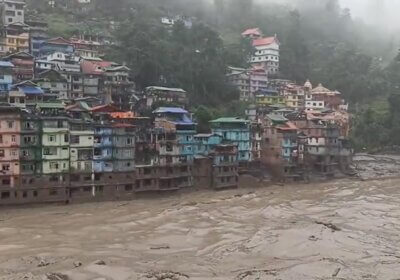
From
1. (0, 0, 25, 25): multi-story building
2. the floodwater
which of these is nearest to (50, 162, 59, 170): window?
the floodwater

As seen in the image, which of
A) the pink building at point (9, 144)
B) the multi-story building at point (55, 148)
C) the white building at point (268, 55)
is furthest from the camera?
the white building at point (268, 55)

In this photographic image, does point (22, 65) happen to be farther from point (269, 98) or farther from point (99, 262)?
→ point (99, 262)

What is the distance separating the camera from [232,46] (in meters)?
74.6

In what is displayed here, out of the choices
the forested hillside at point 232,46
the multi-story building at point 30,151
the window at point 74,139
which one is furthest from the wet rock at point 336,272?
the forested hillside at point 232,46

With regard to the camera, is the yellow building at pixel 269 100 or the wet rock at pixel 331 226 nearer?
the wet rock at pixel 331 226

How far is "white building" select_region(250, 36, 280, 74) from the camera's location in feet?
248

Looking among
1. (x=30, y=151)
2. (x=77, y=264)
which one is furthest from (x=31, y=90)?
(x=77, y=264)

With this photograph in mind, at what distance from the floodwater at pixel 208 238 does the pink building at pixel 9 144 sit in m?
2.31

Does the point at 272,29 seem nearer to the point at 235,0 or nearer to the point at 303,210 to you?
the point at 235,0

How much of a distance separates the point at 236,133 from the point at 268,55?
3539 centimetres

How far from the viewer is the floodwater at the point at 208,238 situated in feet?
62.6

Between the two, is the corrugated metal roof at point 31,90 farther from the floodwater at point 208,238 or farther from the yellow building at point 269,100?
the yellow building at point 269,100

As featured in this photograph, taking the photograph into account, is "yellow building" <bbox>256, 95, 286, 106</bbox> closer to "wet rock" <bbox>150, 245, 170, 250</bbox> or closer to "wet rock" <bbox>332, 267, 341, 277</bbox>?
"wet rock" <bbox>150, 245, 170, 250</bbox>

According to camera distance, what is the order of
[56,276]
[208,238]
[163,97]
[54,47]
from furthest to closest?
[54,47] → [163,97] → [208,238] → [56,276]
